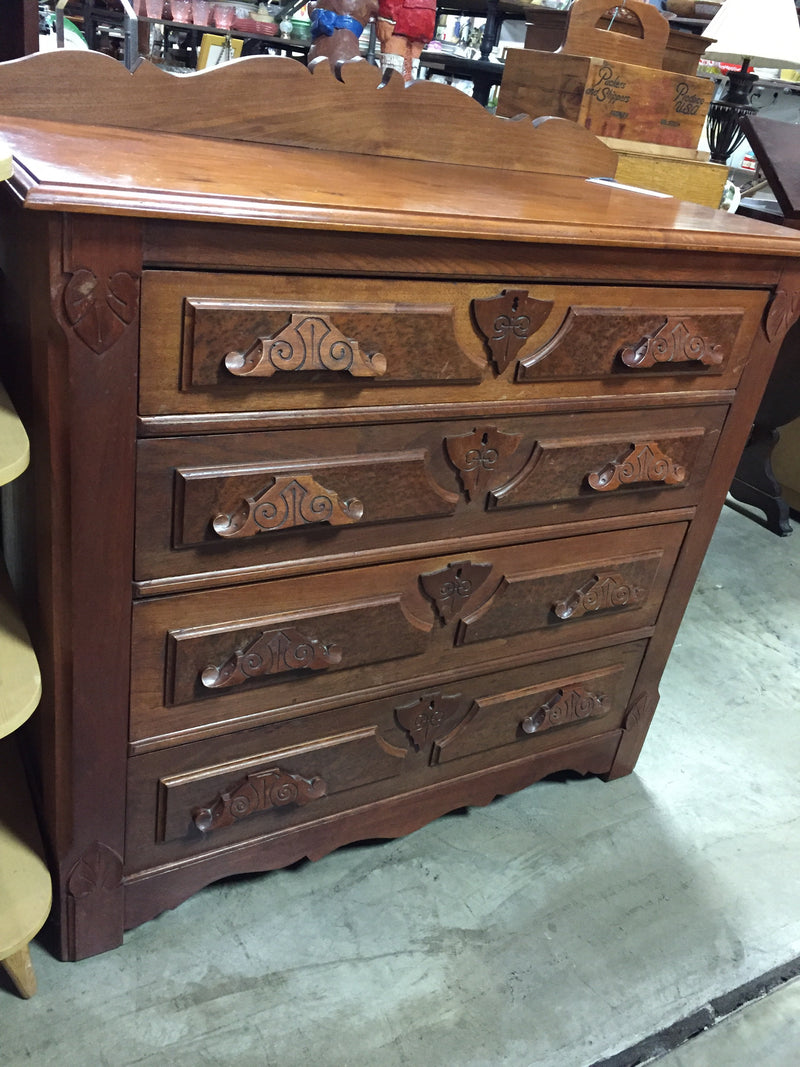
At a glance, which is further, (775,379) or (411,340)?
(775,379)

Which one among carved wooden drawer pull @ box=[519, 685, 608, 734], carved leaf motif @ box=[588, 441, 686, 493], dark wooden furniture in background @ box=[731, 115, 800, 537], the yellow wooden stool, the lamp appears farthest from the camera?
the lamp

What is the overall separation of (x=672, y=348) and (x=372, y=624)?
0.57 m

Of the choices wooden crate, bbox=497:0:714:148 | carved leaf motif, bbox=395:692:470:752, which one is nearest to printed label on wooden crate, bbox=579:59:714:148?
wooden crate, bbox=497:0:714:148

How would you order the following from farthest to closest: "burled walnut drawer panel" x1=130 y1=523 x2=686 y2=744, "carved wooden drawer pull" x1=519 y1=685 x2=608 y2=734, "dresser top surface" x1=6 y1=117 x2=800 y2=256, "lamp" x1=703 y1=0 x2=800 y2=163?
"lamp" x1=703 y1=0 x2=800 y2=163 → "carved wooden drawer pull" x1=519 y1=685 x2=608 y2=734 → "burled walnut drawer panel" x1=130 y1=523 x2=686 y2=744 → "dresser top surface" x1=6 y1=117 x2=800 y2=256

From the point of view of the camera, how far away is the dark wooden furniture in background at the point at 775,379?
236cm

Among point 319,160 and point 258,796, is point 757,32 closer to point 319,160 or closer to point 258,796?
point 319,160

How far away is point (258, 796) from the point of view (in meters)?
1.19

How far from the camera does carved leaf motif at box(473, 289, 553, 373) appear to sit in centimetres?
105

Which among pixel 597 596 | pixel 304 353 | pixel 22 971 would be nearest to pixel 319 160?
pixel 304 353

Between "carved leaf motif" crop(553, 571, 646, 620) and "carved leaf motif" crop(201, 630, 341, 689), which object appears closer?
"carved leaf motif" crop(201, 630, 341, 689)

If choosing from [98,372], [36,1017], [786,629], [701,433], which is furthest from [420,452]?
[786,629]

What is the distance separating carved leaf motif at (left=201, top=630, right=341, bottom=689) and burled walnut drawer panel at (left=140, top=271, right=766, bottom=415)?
299mm

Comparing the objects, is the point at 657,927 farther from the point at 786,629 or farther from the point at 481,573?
the point at 786,629

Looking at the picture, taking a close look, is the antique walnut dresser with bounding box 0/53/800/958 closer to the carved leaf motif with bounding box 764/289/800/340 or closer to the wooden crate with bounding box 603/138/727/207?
the carved leaf motif with bounding box 764/289/800/340
